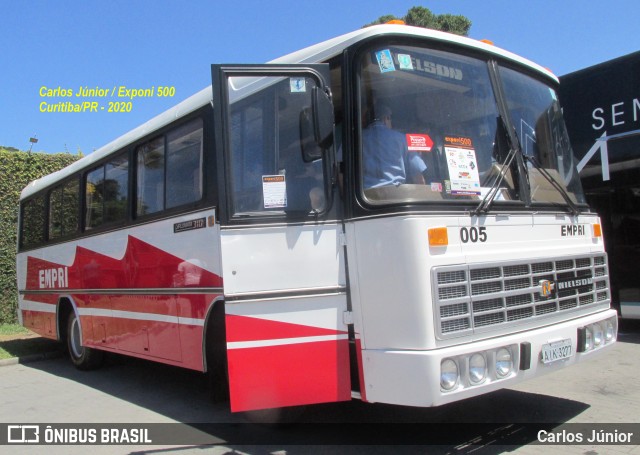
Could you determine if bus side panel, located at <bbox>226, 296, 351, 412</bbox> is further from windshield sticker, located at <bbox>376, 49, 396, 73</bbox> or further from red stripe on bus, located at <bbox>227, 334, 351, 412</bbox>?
windshield sticker, located at <bbox>376, 49, 396, 73</bbox>

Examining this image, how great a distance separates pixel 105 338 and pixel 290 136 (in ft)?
15.1

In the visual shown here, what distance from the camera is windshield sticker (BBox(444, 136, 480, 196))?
4.22 meters

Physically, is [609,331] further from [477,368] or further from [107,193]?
[107,193]

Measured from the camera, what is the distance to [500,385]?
398cm

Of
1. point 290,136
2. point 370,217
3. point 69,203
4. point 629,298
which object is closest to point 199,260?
point 290,136

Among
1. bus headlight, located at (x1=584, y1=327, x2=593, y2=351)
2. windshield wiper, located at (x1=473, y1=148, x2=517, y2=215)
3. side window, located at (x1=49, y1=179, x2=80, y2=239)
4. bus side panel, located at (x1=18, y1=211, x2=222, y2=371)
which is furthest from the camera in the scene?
side window, located at (x1=49, y1=179, x2=80, y2=239)

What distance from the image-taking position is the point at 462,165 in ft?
14.1

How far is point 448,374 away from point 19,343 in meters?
10.0

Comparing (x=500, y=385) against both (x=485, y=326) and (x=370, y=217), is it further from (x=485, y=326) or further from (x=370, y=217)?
(x=370, y=217)

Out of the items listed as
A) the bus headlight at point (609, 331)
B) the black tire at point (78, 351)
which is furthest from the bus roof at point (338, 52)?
the black tire at point (78, 351)

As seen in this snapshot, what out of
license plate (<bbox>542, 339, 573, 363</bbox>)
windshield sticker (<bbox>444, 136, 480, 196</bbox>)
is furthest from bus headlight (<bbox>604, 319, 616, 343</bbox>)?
windshield sticker (<bbox>444, 136, 480, 196</bbox>)

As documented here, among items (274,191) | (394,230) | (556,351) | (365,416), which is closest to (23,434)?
(365,416)

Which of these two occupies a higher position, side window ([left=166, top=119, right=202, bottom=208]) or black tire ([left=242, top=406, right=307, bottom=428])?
side window ([left=166, top=119, right=202, bottom=208])

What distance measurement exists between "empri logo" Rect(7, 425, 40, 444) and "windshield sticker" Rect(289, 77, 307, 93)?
4.01m
